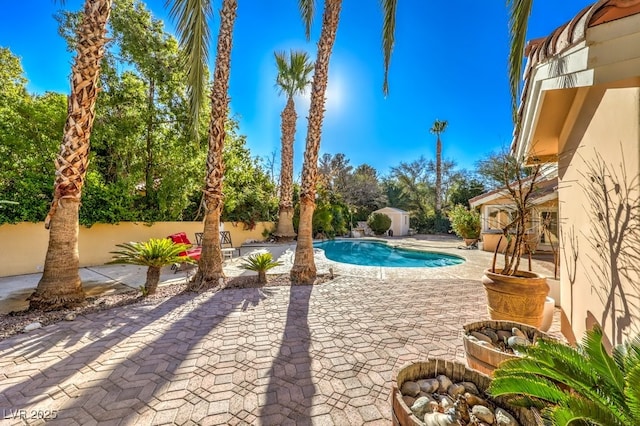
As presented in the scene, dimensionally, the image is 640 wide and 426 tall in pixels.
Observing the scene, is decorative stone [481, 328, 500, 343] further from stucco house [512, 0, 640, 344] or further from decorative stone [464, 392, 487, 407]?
decorative stone [464, 392, 487, 407]

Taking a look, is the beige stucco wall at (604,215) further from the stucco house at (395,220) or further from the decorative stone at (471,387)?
the stucco house at (395,220)

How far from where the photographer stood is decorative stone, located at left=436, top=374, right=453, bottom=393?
2250mm

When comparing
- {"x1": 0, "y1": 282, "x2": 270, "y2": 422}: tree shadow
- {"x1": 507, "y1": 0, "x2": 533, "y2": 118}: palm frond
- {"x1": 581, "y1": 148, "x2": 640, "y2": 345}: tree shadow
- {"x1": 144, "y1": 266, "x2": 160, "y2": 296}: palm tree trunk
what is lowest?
{"x1": 0, "y1": 282, "x2": 270, "y2": 422}: tree shadow

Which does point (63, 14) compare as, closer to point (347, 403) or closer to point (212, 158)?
point (212, 158)

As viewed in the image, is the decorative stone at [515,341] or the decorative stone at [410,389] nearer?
the decorative stone at [410,389]

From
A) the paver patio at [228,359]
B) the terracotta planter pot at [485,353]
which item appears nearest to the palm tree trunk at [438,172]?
the paver patio at [228,359]

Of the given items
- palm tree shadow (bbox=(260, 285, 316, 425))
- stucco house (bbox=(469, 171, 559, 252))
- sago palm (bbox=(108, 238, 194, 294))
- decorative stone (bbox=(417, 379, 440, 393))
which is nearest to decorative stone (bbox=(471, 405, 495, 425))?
decorative stone (bbox=(417, 379, 440, 393))

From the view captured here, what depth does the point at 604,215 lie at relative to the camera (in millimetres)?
3078

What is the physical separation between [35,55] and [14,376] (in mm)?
13814

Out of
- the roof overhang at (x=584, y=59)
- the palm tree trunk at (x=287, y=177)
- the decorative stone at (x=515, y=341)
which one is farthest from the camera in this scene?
the palm tree trunk at (x=287, y=177)

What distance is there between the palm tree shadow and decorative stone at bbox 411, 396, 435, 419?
1.11 m

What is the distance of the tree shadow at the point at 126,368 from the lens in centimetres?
277

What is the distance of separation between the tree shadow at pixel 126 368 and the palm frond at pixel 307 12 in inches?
398

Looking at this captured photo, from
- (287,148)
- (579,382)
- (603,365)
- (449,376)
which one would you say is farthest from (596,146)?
(287,148)
